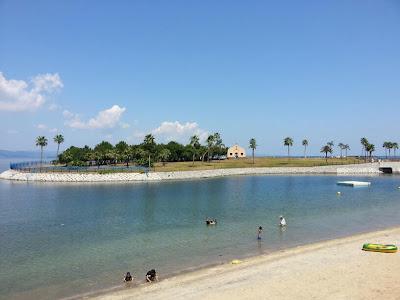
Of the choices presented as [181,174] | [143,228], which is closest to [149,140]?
[181,174]

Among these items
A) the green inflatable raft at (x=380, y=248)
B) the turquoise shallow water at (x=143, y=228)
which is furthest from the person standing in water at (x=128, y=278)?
the green inflatable raft at (x=380, y=248)

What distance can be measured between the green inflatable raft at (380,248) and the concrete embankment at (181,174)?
9371cm

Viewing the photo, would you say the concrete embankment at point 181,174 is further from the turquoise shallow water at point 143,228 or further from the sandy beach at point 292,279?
the sandy beach at point 292,279

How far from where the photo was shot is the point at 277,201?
80250 mm

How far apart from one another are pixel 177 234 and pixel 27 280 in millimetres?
20668

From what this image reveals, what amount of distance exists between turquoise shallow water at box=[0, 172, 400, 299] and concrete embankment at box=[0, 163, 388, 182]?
77.4 feet

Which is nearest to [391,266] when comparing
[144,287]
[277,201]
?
[144,287]

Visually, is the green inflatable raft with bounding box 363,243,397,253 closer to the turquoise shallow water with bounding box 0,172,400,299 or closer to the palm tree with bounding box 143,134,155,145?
the turquoise shallow water with bounding box 0,172,400,299

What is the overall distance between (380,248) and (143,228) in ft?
98.8

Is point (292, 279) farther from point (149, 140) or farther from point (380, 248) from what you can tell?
point (149, 140)

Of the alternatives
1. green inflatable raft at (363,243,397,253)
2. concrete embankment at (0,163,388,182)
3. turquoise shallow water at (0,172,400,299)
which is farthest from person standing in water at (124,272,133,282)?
concrete embankment at (0,163,388,182)

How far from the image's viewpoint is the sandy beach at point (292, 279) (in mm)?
26984

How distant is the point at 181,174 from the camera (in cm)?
13550

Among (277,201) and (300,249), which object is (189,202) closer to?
(277,201)
